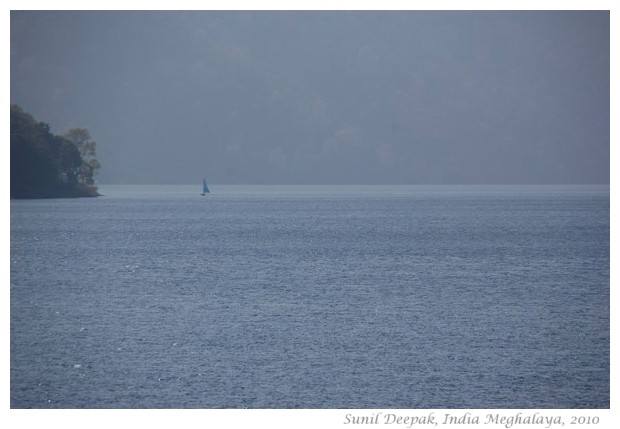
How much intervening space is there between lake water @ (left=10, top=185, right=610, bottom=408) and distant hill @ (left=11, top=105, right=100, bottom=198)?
3224 inches

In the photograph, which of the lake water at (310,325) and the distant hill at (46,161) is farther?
the distant hill at (46,161)

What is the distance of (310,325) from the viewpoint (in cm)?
4294

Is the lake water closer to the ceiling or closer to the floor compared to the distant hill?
closer to the floor

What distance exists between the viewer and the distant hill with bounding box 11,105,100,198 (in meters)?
166

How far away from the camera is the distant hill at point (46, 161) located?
166000 millimetres

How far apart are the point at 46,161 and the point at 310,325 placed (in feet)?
445

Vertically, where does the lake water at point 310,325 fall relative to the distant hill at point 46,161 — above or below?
below

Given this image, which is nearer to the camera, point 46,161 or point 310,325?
point 310,325

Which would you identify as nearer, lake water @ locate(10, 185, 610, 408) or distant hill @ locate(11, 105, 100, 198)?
lake water @ locate(10, 185, 610, 408)

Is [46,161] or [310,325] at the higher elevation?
[46,161]

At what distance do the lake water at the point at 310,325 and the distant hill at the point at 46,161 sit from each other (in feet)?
269
